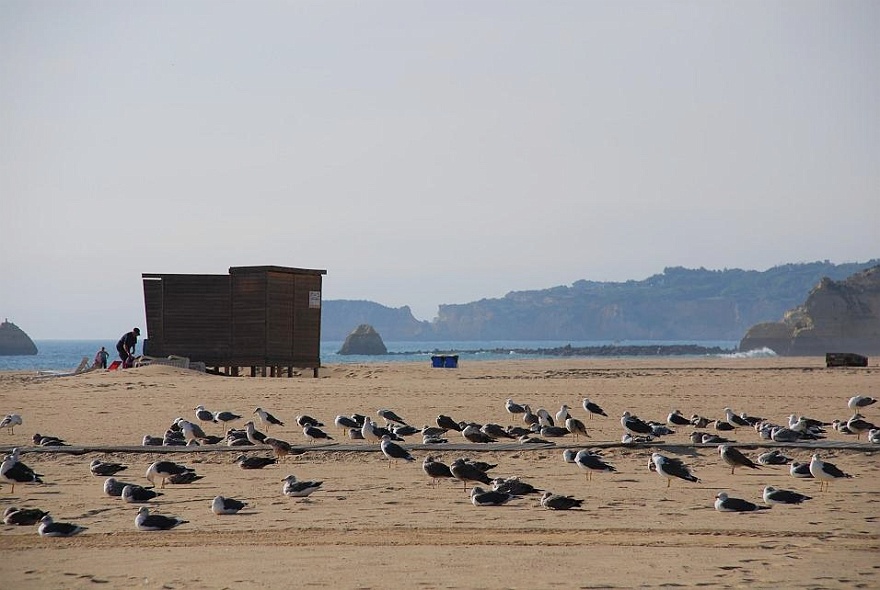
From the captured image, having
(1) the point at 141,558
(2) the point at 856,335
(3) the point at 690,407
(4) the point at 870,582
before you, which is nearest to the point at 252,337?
(3) the point at 690,407

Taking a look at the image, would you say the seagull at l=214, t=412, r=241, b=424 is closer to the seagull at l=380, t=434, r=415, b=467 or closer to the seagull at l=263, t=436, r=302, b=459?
the seagull at l=263, t=436, r=302, b=459

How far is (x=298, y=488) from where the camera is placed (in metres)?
12.6

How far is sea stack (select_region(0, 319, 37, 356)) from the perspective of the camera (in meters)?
136

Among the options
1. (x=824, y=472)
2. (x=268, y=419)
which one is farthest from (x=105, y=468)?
(x=824, y=472)

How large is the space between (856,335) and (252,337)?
6795 centimetres

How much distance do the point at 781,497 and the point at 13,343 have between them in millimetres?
137819

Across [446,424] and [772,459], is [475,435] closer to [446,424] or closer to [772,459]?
[446,424]

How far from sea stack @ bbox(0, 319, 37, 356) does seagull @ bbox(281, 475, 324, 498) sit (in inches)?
5222

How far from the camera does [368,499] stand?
12617mm

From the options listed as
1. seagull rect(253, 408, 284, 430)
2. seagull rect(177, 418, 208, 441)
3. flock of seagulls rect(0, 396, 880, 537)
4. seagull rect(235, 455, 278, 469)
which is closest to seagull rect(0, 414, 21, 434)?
flock of seagulls rect(0, 396, 880, 537)

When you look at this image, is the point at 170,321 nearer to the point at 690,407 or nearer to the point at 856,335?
the point at 690,407

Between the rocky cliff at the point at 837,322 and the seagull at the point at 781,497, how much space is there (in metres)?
77.6

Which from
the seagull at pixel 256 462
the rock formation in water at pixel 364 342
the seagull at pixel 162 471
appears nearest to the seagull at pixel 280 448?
the seagull at pixel 256 462

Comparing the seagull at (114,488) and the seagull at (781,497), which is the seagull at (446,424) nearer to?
the seagull at (114,488)
